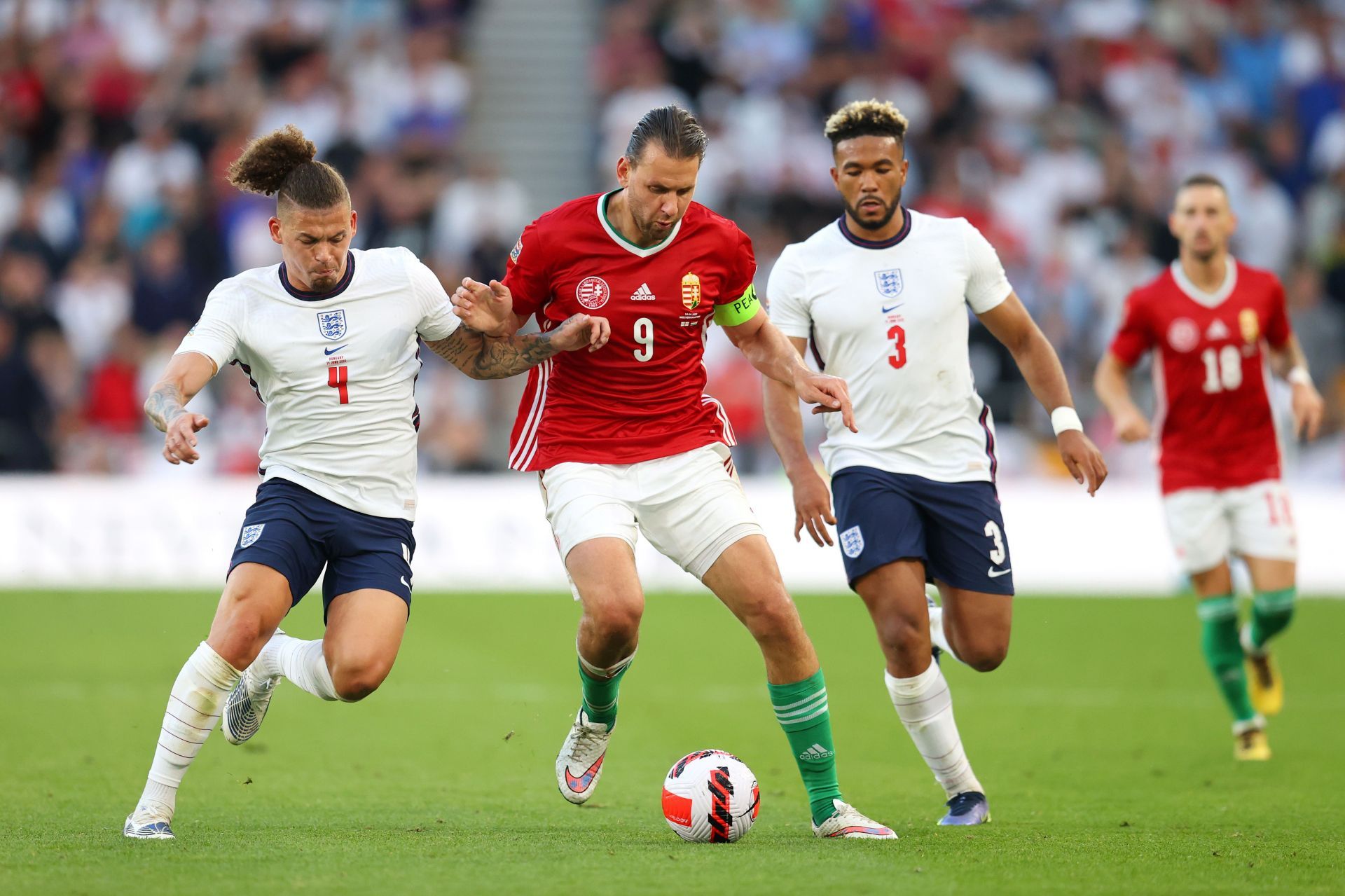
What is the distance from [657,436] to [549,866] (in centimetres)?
183

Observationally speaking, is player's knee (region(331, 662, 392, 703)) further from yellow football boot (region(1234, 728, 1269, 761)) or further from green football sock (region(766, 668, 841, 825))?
yellow football boot (region(1234, 728, 1269, 761))

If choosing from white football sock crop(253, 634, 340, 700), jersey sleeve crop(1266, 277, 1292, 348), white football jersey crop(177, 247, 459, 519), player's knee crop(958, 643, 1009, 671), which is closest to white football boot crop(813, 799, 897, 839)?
player's knee crop(958, 643, 1009, 671)

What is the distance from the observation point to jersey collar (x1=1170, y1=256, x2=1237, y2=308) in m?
9.07

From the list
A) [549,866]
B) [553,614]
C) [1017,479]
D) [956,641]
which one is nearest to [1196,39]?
[1017,479]

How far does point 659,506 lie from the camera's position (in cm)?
648

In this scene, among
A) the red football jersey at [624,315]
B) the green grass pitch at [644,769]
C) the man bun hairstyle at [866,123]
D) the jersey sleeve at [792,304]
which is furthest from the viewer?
the jersey sleeve at [792,304]

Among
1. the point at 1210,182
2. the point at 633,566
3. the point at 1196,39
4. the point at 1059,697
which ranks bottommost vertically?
the point at 1059,697

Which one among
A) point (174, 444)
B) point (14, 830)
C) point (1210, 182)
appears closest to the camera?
point (174, 444)

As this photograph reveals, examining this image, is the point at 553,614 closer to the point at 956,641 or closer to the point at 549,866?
the point at 956,641

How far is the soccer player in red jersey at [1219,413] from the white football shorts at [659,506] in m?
3.13

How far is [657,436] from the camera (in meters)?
6.57

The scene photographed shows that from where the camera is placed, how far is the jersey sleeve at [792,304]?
7.04 meters

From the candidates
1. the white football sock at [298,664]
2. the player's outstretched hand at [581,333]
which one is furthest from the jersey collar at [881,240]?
the white football sock at [298,664]

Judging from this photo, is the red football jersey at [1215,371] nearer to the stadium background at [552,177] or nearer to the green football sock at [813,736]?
the green football sock at [813,736]
